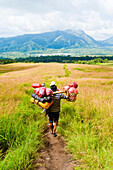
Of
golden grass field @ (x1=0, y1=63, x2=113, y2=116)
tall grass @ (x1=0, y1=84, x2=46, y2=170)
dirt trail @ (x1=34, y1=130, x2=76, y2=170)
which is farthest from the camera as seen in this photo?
golden grass field @ (x1=0, y1=63, x2=113, y2=116)

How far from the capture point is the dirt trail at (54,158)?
327 cm

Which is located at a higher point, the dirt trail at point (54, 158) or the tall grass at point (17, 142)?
the tall grass at point (17, 142)

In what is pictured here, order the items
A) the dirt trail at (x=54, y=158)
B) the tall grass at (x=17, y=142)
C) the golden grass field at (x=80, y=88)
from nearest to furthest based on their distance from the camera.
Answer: the tall grass at (x=17, y=142) → the dirt trail at (x=54, y=158) → the golden grass field at (x=80, y=88)

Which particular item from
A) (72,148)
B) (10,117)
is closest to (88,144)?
(72,148)

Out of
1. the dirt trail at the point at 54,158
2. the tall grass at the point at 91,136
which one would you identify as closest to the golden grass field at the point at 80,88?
the tall grass at the point at 91,136

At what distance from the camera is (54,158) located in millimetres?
3611

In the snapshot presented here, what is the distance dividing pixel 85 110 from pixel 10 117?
3.08m

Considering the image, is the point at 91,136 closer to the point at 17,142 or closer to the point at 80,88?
the point at 17,142

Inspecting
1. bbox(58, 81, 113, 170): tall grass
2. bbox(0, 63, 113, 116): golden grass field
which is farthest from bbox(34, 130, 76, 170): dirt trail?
bbox(0, 63, 113, 116): golden grass field

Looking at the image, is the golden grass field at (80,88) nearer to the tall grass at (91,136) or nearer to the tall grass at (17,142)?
the tall grass at (91,136)

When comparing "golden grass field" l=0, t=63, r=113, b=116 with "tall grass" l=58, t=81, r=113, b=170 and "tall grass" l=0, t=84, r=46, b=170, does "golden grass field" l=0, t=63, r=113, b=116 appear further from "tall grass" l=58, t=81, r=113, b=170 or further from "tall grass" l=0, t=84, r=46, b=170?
"tall grass" l=0, t=84, r=46, b=170

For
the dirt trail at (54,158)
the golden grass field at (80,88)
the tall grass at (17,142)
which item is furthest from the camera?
the golden grass field at (80,88)

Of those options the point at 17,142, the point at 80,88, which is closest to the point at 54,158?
the point at 17,142

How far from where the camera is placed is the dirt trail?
327 cm
